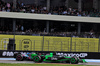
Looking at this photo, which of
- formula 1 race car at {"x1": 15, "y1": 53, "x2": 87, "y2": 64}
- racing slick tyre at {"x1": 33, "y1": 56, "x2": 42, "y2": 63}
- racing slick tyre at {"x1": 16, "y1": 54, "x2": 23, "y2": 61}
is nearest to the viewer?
formula 1 race car at {"x1": 15, "y1": 53, "x2": 87, "y2": 64}

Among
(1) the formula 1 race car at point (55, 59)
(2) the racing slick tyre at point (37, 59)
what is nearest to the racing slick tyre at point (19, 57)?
(1) the formula 1 race car at point (55, 59)

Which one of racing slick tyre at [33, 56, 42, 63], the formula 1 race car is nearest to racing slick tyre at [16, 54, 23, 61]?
the formula 1 race car

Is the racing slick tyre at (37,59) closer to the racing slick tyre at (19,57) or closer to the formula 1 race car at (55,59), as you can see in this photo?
the formula 1 race car at (55,59)

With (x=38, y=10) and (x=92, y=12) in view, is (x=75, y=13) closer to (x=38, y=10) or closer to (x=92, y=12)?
(x=92, y=12)

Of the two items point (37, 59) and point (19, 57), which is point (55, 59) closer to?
point (37, 59)

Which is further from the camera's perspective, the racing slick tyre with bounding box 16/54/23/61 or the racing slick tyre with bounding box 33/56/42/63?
the racing slick tyre with bounding box 16/54/23/61

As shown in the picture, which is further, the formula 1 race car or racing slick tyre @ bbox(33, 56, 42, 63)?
racing slick tyre @ bbox(33, 56, 42, 63)

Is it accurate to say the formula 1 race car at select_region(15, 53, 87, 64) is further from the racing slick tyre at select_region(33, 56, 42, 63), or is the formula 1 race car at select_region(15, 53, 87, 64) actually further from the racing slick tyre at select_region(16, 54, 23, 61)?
the racing slick tyre at select_region(16, 54, 23, 61)

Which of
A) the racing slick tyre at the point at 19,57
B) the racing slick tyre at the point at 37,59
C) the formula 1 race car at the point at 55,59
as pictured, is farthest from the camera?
the racing slick tyre at the point at 19,57

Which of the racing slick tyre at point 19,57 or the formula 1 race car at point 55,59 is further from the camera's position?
the racing slick tyre at point 19,57

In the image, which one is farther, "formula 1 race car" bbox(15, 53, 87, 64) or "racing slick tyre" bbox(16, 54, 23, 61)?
"racing slick tyre" bbox(16, 54, 23, 61)

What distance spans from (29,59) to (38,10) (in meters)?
16.9

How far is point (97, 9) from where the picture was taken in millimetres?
36438

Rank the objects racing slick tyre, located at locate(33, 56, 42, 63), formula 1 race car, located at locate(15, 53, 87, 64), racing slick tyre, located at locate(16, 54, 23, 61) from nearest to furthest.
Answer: formula 1 race car, located at locate(15, 53, 87, 64)
racing slick tyre, located at locate(33, 56, 42, 63)
racing slick tyre, located at locate(16, 54, 23, 61)
